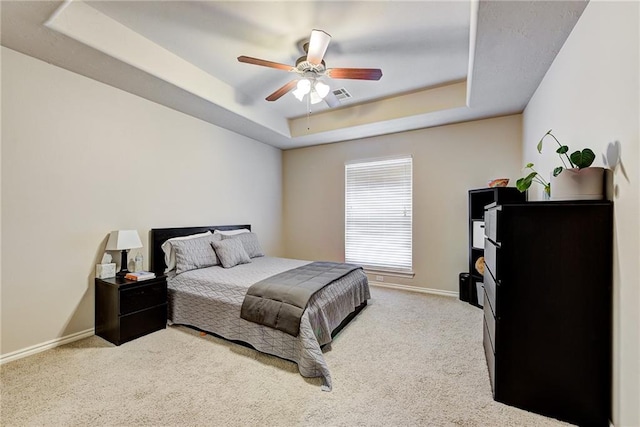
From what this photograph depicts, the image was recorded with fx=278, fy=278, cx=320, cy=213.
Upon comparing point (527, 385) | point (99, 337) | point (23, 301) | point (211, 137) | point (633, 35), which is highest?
point (211, 137)

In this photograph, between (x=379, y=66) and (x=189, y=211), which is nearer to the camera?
(x=379, y=66)

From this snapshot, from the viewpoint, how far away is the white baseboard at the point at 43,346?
90.0 inches

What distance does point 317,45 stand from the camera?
2.19 meters

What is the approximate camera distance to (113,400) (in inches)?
71.9

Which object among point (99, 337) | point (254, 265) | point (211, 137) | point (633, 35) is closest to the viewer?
point (633, 35)

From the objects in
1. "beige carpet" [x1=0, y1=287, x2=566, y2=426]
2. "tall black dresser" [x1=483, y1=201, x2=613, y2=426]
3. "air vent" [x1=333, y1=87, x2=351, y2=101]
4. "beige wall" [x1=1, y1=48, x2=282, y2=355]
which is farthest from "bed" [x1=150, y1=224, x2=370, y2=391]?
"air vent" [x1=333, y1=87, x2=351, y2=101]

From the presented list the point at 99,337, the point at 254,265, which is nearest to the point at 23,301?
the point at 99,337

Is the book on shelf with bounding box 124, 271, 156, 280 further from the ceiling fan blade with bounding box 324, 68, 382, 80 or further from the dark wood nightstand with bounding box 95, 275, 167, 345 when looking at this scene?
the ceiling fan blade with bounding box 324, 68, 382, 80

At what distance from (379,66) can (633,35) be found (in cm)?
207

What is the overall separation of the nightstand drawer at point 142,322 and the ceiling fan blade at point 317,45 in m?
2.84

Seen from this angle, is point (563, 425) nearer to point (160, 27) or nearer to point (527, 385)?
point (527, 385)

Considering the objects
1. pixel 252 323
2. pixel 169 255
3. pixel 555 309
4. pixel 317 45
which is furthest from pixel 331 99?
pixel 555 309

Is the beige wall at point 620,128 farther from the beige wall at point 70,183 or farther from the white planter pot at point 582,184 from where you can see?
the beige wall at point 70,183

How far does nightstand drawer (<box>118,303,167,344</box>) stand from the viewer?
260cm
